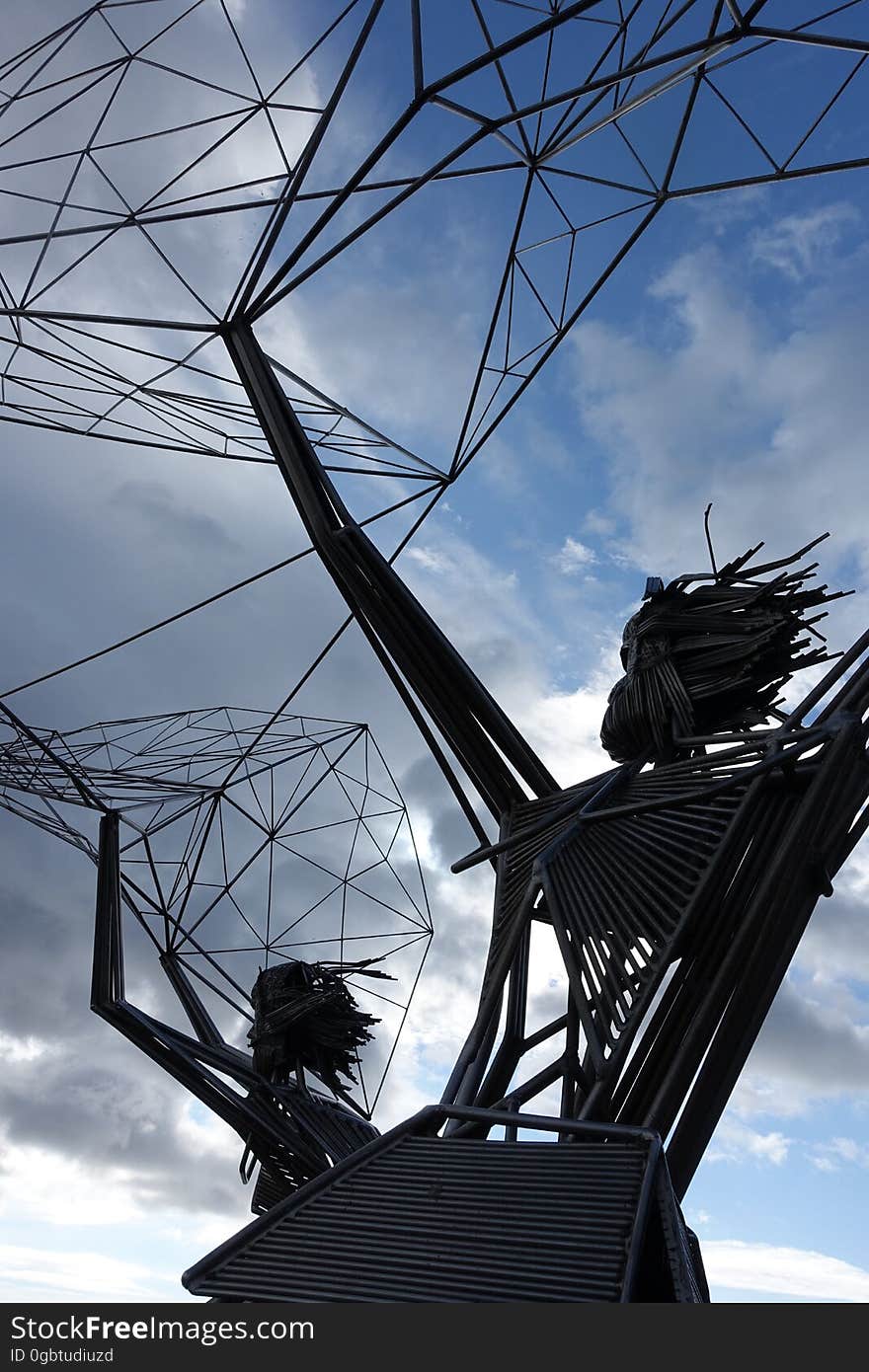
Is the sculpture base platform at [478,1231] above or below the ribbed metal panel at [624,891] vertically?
below

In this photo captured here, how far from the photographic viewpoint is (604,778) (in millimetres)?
10242

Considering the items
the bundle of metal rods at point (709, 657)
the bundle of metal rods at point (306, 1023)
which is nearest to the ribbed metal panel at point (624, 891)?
the bundle of metal rods at point (709, 657)

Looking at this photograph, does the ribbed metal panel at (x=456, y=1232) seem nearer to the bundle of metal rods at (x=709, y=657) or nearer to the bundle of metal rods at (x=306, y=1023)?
the bundle of metal rods at (x=709, y=657)

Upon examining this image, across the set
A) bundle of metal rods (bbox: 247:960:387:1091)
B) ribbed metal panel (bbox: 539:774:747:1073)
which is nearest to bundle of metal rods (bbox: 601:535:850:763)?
ribbed metal panel (bbox: 539:774:747:1073)

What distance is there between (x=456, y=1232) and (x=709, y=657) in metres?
5.82

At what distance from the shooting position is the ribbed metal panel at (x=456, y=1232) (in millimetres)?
5414

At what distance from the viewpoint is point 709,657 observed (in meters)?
10.3

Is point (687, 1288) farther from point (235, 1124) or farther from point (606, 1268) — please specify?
→ point (235, 1124)

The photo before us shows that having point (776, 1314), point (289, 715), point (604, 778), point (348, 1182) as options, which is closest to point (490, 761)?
point (604, 778)

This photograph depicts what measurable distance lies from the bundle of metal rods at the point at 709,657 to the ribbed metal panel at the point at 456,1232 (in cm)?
458

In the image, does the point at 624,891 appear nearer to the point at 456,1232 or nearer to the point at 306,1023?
the point at 456,1232

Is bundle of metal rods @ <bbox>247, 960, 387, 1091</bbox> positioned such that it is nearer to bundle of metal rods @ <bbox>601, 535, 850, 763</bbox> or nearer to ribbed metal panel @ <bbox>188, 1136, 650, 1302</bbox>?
bundle of metal rods @ <bbox>601, 535, 850, 763</bbox>

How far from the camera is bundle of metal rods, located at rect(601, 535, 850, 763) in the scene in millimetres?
10039

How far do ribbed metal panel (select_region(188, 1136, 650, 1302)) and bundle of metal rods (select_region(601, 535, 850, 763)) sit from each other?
458 cm
